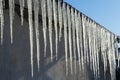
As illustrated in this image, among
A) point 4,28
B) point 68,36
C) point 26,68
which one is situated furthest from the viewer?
point 68,36

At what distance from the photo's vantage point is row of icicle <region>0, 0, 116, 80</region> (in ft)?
16.4

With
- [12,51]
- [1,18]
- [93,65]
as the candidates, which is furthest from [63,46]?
[1,18]

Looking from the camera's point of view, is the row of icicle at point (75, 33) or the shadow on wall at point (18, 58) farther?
the row of icicle at point (75, 33)

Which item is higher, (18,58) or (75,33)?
(75,33)

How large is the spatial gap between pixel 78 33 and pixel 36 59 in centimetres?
118

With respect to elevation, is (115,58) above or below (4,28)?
below

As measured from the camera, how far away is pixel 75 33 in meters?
6.27

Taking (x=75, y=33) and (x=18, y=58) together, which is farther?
(x=75, y=33)

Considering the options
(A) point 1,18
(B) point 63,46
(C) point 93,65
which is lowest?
(C) point 93,65

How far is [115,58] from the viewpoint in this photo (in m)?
8.75

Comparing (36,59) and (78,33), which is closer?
(36,59)

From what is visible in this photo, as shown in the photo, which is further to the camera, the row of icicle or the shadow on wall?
the row of icicle

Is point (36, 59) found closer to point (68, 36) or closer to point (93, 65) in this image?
point (68, 36)

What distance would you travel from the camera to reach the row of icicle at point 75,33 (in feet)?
16.4
